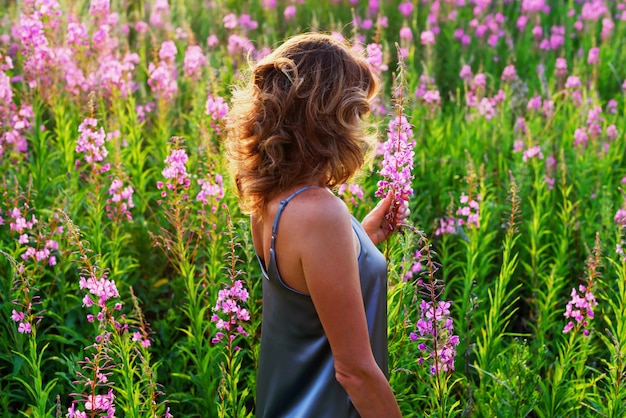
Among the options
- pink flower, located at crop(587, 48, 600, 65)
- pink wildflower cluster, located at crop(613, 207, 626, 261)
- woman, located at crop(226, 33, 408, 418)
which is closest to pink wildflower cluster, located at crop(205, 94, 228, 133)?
woman, located at crop(226, 33, 408, 418)

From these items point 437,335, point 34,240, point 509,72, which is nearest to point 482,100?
point 509,72

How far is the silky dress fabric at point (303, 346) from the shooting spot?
7.02 feet

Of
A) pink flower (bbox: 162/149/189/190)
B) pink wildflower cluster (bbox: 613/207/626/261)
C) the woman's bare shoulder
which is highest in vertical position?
the woman's bare shoulder

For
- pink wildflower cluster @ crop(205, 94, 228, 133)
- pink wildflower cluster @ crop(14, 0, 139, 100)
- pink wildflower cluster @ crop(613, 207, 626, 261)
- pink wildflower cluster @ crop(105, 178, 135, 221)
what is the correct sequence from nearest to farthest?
pink wildflower cluster @ crop(613, 207, 626, 261), pink wildflower cluster @ crop(105, 178, 135, 221), pink wildflower cluster @ crop(205, 94, 228, 133), pink wildflower cluster @ crop(14, 0, 139, 100)

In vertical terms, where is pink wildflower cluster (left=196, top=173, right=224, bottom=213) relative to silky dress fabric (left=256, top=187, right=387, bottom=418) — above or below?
below

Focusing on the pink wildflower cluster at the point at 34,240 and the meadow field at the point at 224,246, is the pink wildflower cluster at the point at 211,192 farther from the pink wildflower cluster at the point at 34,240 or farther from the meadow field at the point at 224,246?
the pink wildflower cluster at the point at 34,240

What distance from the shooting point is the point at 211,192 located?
356cm

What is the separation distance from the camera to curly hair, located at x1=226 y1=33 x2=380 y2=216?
6.75 feet

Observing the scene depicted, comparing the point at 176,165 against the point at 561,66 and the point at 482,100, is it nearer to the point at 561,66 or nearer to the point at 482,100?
the point at 482,100

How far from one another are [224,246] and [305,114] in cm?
197

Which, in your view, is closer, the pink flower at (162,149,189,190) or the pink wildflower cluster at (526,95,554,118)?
the pink flower at (162,149,189,190)

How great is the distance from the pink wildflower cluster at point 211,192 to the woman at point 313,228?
124 cm

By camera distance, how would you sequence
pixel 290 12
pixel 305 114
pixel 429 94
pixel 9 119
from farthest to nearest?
1. pixel 290 12
2. pixel 429 94
3. pixel 9 119
4. pixel 305 114

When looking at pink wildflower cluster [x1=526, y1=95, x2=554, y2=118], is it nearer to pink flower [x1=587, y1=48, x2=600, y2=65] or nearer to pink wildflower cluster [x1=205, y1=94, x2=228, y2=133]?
pink flower [x1=587, y1=48, x2=600, y2=65]
